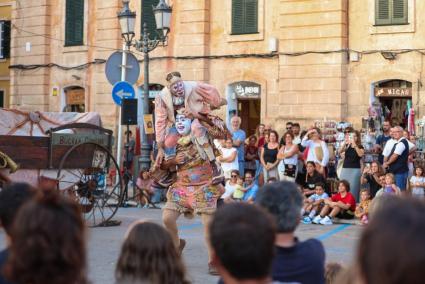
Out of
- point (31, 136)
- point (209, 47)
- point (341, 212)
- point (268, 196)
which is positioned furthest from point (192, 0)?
point (268, 196)

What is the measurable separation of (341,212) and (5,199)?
12.0 metres

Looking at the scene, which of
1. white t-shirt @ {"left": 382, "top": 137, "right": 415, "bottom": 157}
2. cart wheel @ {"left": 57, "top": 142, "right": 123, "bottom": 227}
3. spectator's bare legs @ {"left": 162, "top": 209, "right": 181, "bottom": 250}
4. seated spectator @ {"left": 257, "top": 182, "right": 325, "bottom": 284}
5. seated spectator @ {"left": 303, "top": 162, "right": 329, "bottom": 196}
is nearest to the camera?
seated spectator @ {"left": 257, "top": 182, "right": 325, "bottom": 284}

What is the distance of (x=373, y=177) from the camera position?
52.3 feet

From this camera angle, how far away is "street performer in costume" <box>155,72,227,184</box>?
30.5 ft

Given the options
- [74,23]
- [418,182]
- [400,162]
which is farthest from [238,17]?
[418,182]

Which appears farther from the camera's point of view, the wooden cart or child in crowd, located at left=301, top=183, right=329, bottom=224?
child in crowd, located at left=301, top=183, right=329, bottom=224

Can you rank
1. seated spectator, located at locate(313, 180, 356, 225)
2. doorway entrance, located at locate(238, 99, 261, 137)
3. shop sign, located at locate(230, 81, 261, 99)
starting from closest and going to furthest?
seated spectator, located at locate(313, 180, 356, 225)
shop sign, located at locate(230, 81, 261, 99)
doorway entrance, located at locate(238, 99, 261, 137)

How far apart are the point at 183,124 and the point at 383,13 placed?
13.2 metres

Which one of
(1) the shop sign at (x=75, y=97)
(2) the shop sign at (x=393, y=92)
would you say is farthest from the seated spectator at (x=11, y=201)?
(1) the shop sign at (x=75, y=97)

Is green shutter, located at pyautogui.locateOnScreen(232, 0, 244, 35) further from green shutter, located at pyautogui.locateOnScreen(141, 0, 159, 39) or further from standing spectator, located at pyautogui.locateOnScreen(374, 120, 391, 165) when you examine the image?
standing spectator, located at pyautogui.locateOnScreen(374, 120, 391, 165)

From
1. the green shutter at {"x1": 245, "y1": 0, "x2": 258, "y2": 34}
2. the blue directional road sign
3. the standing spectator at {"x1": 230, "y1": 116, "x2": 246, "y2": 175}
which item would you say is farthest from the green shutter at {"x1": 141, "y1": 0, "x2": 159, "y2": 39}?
the blue directional road sign

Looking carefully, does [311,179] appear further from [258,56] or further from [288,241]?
[288,241]

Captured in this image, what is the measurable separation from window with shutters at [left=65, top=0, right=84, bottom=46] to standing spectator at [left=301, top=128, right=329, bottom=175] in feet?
38.3

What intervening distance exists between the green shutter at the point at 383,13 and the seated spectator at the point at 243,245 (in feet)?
61.8
